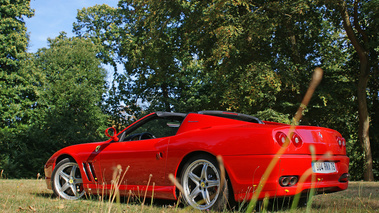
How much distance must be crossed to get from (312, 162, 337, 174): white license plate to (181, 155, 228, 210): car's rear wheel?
3.14 ft

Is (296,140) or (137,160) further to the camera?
(137,160)

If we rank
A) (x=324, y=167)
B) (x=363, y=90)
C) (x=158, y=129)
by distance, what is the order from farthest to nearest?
(x=363, y=90)
(x=158, y=129)
(x=324, y=167)

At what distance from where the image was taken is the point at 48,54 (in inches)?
1112

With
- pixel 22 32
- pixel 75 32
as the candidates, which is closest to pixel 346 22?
pixel 22 32

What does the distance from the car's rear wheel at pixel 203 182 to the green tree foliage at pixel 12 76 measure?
64.8 feet

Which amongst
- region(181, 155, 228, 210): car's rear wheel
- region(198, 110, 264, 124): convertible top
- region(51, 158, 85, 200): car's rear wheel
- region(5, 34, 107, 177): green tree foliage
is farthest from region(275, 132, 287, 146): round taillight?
region(5, 34, 107, 177): green tree foliage

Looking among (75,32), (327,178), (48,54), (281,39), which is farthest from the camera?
(75,32)

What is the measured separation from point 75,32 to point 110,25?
423cm

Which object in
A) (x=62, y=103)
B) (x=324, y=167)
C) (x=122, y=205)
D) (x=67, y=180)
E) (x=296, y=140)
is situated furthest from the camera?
(x=62, y=103)

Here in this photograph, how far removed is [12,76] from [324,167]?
21.8 m

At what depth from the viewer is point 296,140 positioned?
3912 mm

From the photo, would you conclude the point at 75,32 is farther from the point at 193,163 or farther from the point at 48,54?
the point at 193,163

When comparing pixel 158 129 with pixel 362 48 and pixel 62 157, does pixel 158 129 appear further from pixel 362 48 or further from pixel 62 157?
pixel 362 48

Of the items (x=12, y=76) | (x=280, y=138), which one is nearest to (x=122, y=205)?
(x=280, y=138)
